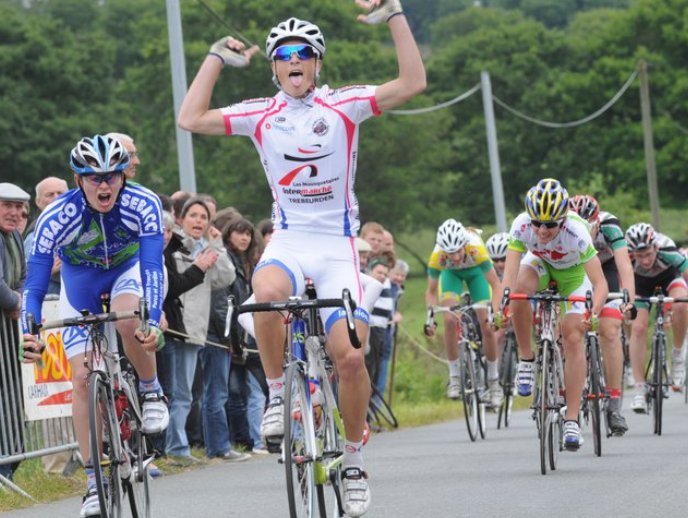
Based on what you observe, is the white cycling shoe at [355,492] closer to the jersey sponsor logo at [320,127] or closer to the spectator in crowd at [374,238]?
the jersey sponsor logo at [320,127]

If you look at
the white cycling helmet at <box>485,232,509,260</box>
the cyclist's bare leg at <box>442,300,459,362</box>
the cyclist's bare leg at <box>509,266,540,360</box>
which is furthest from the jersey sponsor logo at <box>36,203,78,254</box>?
the white cycling helmet at <box>485,232,509,260</box>

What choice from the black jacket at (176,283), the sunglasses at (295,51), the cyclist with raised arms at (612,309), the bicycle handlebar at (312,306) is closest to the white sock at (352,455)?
the bicycle handlebar at (312,306)

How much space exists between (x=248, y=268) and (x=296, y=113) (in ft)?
22.1

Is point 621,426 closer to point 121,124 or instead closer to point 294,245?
point 294,245

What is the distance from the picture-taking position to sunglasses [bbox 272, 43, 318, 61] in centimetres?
924

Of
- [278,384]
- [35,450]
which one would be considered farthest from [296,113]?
[35,450]

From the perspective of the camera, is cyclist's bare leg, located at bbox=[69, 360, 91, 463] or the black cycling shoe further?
the black cycling shoe

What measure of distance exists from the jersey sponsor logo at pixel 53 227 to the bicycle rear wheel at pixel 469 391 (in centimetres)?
870

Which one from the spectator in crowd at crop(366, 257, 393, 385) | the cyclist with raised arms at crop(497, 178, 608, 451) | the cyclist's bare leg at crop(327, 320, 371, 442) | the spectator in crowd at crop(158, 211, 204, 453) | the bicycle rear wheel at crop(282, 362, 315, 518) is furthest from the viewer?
A: the spectator in crowd at crop(366, 257, 393, 385)

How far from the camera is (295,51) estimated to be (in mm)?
9242

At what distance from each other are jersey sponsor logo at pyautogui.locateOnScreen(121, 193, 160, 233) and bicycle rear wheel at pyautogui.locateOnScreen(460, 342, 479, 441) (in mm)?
8455

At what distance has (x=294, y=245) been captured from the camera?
929 cm

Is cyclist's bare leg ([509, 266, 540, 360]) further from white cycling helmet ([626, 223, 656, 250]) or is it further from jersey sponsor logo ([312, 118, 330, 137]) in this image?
white cycling helmet ([626, 223, 656, 250])

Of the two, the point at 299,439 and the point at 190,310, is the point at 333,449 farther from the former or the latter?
the point at 190,310
